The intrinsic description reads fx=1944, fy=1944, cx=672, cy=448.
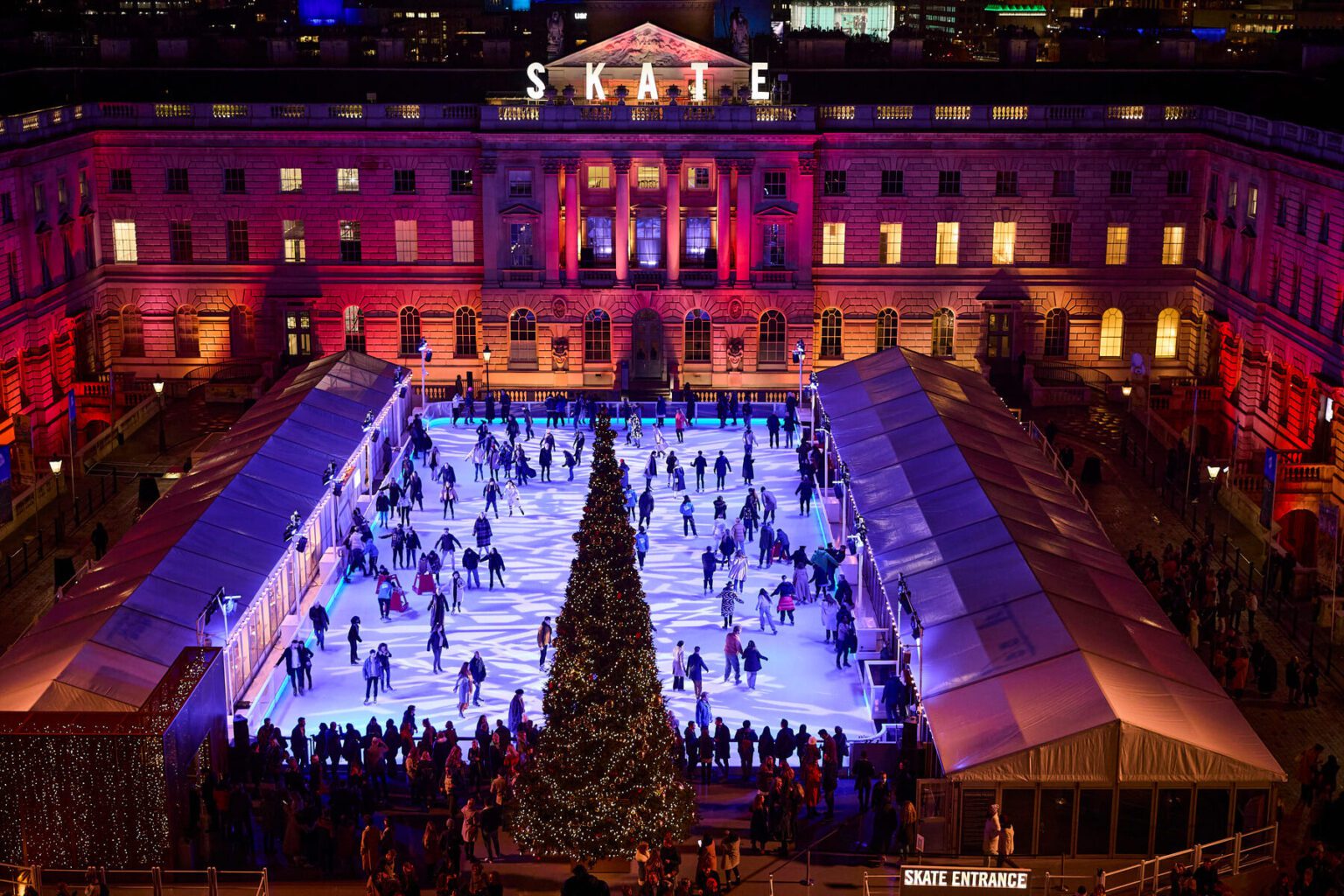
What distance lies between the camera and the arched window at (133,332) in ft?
284

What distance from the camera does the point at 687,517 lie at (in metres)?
63.2

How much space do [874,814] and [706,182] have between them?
4839cm

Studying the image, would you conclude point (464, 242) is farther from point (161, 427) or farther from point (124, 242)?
point (161, 427)

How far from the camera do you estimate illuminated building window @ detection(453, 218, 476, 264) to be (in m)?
86.3

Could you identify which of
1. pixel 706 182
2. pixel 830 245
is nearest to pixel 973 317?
pixel 830 245

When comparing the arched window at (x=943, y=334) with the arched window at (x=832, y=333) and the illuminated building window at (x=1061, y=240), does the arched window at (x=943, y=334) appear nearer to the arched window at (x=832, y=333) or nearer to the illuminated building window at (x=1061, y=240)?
the arched window at (x=832, y=333)

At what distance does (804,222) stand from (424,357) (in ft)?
57.7

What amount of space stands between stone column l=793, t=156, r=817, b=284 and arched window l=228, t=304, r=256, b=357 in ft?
80.1

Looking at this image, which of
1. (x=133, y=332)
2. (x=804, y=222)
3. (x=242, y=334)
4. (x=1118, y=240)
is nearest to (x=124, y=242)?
(x=133, y=332)

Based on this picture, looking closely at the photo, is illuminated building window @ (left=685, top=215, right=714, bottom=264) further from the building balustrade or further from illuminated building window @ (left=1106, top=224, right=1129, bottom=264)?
illuminated building window @ (left=1106, top=224, right=1129, bottom=264)

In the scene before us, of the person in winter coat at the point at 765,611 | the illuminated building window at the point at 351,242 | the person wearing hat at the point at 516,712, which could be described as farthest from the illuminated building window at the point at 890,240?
the person wearing hat at the point at 516,712

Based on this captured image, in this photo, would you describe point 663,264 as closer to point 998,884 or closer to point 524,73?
point 524,73

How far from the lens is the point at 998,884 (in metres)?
37.5

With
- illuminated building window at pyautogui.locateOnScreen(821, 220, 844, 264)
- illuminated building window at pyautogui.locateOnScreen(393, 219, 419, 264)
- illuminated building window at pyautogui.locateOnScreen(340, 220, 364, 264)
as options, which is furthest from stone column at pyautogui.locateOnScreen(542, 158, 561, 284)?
illuminated building window at pyautogui.locateOnScreen(821, 220, 844, 264)
